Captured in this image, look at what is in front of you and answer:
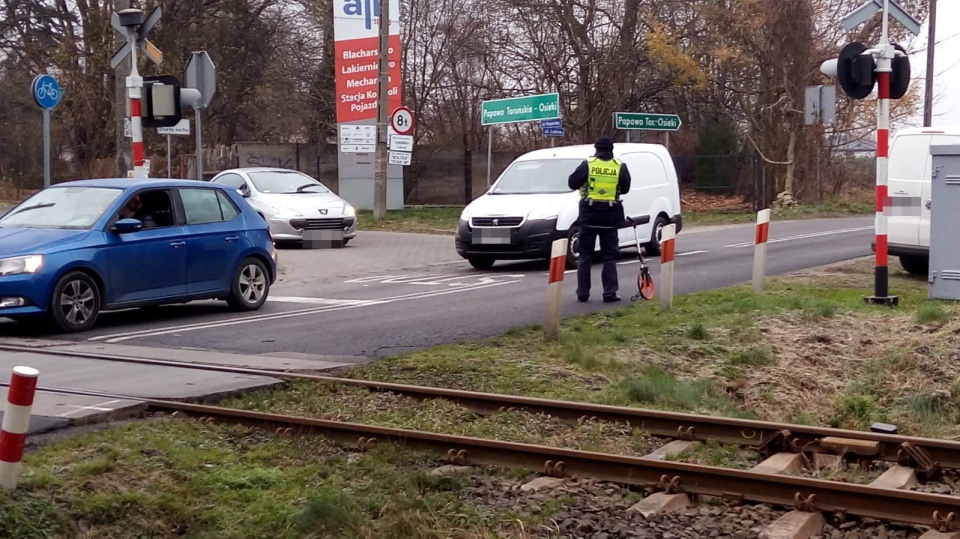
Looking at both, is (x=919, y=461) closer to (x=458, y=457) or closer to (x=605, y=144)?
(x=458, y=457)

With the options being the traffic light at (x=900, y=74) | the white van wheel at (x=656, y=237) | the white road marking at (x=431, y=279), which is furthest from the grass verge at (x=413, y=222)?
the traffic light at (x=900, y=74)

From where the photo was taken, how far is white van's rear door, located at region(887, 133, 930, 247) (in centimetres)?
1447

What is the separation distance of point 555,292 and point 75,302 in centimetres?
467

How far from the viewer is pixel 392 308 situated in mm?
13297

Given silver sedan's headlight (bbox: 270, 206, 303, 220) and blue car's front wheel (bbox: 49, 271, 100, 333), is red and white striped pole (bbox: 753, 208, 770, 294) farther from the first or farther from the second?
silver sedan's headlight (bbox: 270, 206, 303, 220)

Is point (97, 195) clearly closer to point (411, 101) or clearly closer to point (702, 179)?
point (702, 179)

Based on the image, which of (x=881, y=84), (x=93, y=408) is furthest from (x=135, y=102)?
(x=881, y=84)

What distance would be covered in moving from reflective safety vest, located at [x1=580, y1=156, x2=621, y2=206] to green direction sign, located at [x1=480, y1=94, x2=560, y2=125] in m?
15.0

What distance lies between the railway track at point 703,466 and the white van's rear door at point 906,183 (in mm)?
8343

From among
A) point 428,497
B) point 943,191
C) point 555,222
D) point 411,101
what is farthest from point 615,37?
point 428,497

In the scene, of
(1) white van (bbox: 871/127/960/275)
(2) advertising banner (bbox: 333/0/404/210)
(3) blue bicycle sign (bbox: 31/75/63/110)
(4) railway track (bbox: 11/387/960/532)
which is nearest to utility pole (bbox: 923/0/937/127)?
(2) advertising banner (bbox: 333/0/404/210)

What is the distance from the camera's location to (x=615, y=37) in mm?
35438

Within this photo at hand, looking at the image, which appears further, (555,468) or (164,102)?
(164,102)

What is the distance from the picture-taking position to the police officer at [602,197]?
12734 millimetres
